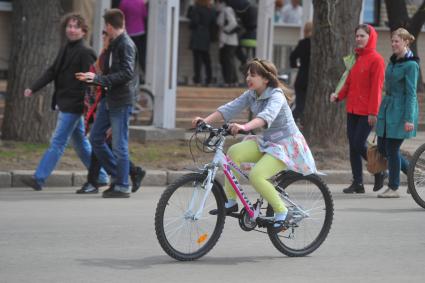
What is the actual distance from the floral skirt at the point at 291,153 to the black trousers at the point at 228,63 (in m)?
12.4

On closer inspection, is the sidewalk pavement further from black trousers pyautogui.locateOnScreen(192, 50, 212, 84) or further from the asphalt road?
black trousers pyautogui.locateOnScreen(192, 50, 212, 84)

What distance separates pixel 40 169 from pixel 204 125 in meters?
4.37

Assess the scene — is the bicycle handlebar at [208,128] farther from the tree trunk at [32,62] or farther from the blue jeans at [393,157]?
the tree trunk at [32,62]

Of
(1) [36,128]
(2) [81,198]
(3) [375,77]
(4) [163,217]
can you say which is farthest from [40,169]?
(4) [163,217]

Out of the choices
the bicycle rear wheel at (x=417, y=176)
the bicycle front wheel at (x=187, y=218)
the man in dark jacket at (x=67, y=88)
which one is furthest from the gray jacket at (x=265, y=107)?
the man in dark jacket at (x=67, y=88)

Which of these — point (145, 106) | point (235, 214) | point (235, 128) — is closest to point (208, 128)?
point (235, 128)

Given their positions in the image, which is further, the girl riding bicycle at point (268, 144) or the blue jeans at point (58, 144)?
the blue jeans at point (58, 144)

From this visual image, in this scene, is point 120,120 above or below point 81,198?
above

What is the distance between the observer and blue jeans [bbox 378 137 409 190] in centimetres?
1177

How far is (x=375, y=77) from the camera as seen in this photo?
476 inches

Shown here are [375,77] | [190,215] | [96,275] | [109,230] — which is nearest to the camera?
[96,275]

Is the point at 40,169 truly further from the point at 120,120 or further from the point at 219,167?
the point at 219,167

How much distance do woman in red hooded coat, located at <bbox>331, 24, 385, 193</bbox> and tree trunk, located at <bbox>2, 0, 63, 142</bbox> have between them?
4101 mm

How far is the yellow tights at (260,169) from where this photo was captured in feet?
27.3
